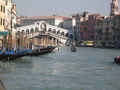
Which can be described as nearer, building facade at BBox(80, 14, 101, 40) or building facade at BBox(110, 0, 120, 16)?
building facade at BBox(80, 14, 101, 40)

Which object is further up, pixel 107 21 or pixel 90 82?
pixel 107 21

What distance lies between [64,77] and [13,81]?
4.79 feet

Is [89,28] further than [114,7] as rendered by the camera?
No

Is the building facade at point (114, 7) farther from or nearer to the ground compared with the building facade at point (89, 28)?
farther from the ground

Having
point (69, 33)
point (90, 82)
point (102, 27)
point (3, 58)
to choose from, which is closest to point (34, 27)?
point (69, 33)

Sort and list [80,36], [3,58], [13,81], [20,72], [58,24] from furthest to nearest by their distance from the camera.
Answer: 1. [58,24]
2. [80,36]
3. [3,58]
4. [20,72]
5. [13,81]

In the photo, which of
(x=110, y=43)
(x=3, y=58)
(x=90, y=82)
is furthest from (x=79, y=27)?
(x=90, y=82)

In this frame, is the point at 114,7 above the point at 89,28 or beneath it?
above

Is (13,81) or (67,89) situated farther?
(13,81)

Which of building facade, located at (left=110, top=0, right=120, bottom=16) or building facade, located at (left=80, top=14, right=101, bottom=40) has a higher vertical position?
building facade, located at (left=110, top=0, right=120, bottom=16)

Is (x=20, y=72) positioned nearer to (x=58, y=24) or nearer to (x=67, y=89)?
(x=67, y=89)

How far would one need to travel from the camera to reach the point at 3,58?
11.6 m

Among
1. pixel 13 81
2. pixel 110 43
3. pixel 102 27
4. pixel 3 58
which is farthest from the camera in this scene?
pixel 102 27

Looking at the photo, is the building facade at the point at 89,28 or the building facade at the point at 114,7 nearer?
the building facade at the point at 89,28
